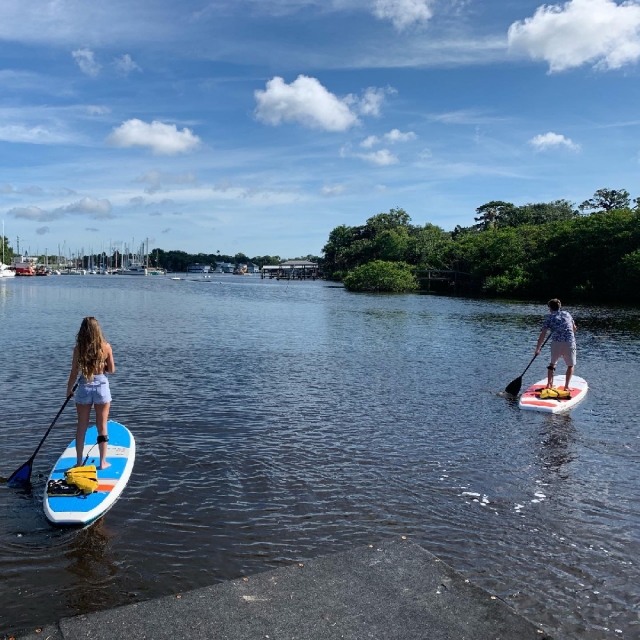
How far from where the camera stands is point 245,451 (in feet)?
34.2

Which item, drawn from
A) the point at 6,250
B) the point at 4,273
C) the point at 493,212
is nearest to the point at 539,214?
the point at 493,212

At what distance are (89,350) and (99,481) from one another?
1.78 metres

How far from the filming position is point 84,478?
25.4ft

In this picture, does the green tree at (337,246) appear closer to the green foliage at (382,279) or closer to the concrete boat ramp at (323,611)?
the green foliage at (382,279)

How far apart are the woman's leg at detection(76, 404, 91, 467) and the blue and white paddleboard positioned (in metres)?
0.34

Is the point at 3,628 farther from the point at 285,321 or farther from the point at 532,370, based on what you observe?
the point at 285,321

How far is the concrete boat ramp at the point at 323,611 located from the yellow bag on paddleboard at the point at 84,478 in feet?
8.30

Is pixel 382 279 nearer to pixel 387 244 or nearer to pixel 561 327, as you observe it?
pixel 387 244

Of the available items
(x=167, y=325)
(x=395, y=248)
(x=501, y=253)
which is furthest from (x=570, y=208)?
(x=167, y=325)

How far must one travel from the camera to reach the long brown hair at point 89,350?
775 centimetres

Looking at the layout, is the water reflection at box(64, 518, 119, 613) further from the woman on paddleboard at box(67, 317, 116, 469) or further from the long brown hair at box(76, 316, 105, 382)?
the long brown hair at box(76, 316, 105, 382)

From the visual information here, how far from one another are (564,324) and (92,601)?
1231cm

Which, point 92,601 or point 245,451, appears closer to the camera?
point 92,601

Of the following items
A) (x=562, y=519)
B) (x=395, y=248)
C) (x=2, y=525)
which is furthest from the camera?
(x=395, y=248)
